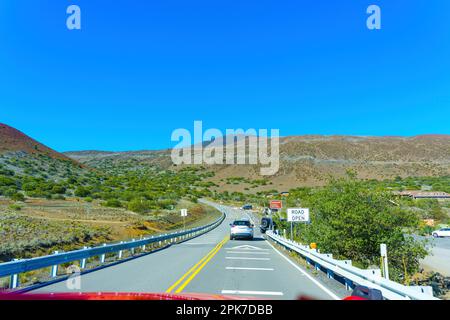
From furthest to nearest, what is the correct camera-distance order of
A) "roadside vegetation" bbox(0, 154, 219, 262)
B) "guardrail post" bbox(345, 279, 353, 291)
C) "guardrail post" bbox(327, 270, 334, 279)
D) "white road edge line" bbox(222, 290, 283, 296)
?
"roadside vegetation" bbox(0, 154, 219, 262)
"guardrail post" bbox(327, 270, 334, 279)
"guardrail post" bbox(345, 279, 353, 291)
"white road edge line" bbox(222, 290, 283, 296)

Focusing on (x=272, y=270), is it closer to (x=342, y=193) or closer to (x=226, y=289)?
(x=226, y=289)

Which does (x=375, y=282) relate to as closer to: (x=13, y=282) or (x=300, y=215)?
(x=13, y=282)

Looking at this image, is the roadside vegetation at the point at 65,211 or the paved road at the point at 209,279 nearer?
the paved road at the point at 209,279

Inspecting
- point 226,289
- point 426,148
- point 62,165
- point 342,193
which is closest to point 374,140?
point 426,148

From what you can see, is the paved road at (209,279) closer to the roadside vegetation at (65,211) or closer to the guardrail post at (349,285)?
the guardrail post at (349,285)

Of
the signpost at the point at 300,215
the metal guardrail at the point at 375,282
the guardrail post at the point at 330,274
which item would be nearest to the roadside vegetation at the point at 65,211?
the signpost at the point at 300,215

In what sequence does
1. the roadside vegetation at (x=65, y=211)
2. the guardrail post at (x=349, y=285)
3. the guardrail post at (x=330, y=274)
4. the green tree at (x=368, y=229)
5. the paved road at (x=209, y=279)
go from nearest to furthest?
the paved road at (x=209, y=279), the guardrail post at (x=349, y=285), the guardrail post at (x=330, y=274), the green tree at (x=368, y=229), the roadside vegetation at (x=65, y=211)

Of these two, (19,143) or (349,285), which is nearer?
(349,285)

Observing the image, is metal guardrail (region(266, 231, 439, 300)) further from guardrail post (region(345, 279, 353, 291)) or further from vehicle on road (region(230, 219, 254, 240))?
vehicle on road (region(230, 219, 254, 240))

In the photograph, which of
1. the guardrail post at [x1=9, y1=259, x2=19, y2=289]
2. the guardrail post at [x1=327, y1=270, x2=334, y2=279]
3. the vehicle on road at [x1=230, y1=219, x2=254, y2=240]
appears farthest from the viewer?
the vehicle on road at [x1=230, y1=219, x2=254, y2=240]

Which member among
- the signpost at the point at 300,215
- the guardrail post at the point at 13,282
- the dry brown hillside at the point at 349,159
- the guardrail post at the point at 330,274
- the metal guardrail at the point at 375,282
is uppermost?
the dry brown hillside at the point at 349,159

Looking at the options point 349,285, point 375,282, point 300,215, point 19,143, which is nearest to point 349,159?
point 19,143

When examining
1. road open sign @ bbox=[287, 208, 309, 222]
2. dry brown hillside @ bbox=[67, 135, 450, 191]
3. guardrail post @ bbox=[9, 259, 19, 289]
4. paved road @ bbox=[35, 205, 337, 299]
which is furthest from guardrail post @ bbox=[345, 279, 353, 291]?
dry brown hillside @ bbox=[67, 135, 450, 191]
